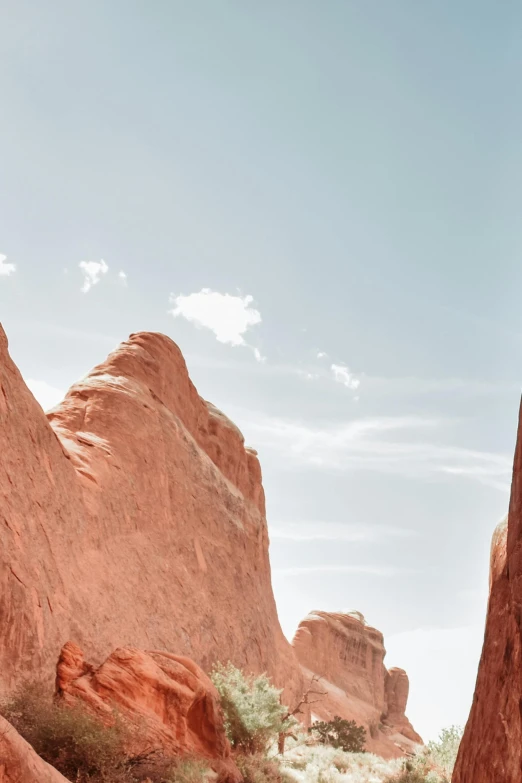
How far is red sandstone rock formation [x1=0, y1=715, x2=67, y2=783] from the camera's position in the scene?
6816 mm

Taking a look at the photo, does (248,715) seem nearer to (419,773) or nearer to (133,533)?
(133,533)

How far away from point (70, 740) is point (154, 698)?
2.95 metres

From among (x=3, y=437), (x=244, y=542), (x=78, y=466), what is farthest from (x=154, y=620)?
(x=244, y=542)

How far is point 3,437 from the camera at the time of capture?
15633 mm

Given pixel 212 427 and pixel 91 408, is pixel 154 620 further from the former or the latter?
pixel 212 427

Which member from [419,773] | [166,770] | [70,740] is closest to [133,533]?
[166,770]

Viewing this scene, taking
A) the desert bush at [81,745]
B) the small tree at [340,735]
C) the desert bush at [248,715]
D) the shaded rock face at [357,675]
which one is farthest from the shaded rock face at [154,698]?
the shaded rock face at [357,675]

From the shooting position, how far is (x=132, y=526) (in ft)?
74.8

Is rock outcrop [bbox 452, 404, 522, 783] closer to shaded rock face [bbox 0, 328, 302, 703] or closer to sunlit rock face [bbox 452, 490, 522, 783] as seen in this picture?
sunlit rock face [bbox 452, 490, 522, 783]

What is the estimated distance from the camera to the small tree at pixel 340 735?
38500 mm

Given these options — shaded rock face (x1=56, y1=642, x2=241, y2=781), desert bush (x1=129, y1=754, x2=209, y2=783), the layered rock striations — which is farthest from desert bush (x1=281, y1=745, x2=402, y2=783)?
desert bush (x1=129, y1=754, x2=209, y2=783)

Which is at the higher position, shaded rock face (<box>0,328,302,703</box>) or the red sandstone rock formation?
shaded rock face (<box>0,328,302,703</box>)

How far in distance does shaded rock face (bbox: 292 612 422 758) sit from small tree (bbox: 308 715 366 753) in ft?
31.8

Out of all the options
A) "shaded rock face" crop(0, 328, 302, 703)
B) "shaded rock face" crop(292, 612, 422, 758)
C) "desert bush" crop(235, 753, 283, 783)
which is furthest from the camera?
"shaded rock face" crop(292, 612, 422, 758)
